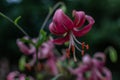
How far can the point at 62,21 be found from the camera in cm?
168

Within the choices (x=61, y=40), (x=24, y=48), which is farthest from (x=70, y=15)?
(x=61, y=40)

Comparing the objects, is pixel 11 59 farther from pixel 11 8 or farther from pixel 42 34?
pixel 42 34

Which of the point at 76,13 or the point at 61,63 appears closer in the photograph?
the point at 76,13

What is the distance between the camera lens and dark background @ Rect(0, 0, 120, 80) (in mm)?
4797

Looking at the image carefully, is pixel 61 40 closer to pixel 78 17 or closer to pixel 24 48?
pixel 78 17

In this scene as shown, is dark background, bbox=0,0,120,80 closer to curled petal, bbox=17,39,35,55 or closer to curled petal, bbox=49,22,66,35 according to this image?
curled petal, bbox=17,39,35,55

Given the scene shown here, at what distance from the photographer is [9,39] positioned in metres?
5.11

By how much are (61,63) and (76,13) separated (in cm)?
95


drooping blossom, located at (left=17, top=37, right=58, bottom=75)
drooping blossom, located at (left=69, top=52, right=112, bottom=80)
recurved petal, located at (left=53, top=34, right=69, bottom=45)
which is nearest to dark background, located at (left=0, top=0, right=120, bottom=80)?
drooping blossom, located at (left=17, top=37, right=58, bottom=75)

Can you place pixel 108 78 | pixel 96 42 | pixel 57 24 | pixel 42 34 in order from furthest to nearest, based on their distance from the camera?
pixel 96 42
pixel 108 78
pixel 42 34
pixel 57 24

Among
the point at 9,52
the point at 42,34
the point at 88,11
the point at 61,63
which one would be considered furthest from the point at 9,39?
the point at 42,34

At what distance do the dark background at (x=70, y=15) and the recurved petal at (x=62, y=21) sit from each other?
118 inches

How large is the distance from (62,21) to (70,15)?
10.4 ft

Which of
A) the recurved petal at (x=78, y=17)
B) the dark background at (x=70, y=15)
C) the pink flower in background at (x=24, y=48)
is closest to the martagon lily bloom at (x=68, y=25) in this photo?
the recurved petal at (x=78, y=17)
